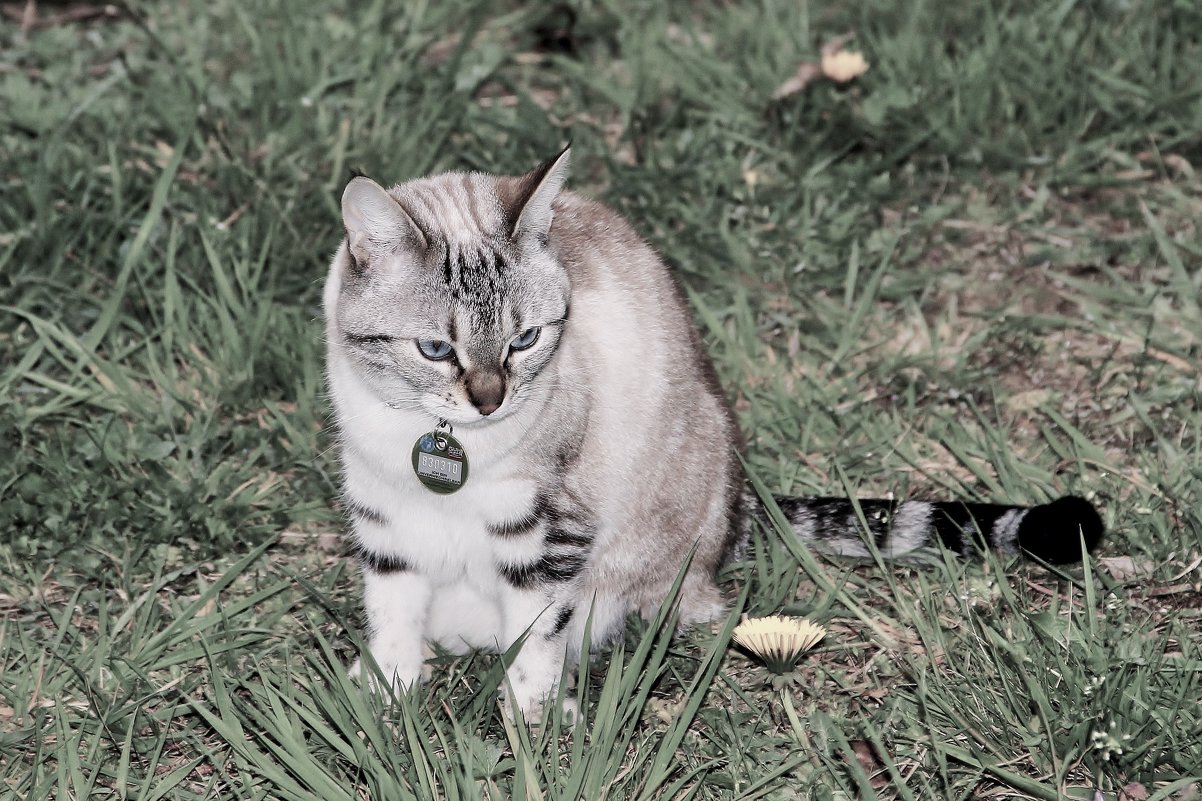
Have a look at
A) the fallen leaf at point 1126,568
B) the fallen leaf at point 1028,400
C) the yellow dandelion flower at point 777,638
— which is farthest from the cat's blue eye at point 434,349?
the fallen leaf at point 1028,400

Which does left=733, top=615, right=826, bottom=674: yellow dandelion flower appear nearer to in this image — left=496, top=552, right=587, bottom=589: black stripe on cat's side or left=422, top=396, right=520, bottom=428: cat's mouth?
left=496, top=552, right=587, bottom=589: black stripe on cat's side

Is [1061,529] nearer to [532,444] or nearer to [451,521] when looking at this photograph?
[532,444]

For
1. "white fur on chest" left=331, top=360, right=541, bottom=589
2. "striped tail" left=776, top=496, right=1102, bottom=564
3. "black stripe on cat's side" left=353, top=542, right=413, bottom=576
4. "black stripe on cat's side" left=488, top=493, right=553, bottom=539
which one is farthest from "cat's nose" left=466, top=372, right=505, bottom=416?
"striped tail" left=776, top=496, right=1102, bottom=564

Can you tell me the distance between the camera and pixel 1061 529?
11.5 ft

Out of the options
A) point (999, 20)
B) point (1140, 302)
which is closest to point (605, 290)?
point (1140, 302)

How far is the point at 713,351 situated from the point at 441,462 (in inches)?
64.2

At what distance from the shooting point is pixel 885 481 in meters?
4.21

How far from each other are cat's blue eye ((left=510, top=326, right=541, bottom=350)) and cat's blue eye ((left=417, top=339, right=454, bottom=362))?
149 millimetres

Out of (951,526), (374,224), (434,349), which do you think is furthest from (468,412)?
(951,526)

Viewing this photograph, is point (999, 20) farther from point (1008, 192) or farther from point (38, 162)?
point (38, 162)

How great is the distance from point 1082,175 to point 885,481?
1650 millimetres

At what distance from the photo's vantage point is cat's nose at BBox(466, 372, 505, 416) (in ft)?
10.3

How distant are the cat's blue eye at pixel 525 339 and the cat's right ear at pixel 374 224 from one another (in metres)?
0.31

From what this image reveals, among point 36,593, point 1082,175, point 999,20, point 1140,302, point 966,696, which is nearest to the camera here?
point 966,696
